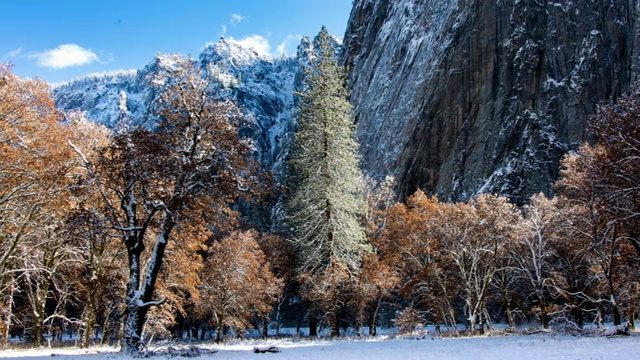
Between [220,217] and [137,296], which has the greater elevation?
[220,217]

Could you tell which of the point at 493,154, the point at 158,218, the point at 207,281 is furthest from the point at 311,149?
the point at 493,154

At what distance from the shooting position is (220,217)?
17453mm

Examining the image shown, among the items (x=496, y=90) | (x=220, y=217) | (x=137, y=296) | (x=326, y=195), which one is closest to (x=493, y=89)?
(x=496, y=90)

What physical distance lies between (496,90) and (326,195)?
49764mm

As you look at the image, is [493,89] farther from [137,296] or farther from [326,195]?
[137,296]

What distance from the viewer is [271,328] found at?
212 ft

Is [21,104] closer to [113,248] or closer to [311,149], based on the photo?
[113,248]

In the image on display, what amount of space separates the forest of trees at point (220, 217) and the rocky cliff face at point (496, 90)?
2472 centimetres

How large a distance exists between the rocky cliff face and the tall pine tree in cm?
3314

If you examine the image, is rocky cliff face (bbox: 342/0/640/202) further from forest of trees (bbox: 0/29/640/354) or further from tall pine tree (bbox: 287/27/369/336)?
tall pine tree (bbox: 287/27/369/336)

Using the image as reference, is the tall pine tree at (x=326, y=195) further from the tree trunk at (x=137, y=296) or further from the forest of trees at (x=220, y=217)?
the tree trunk at (x=137, y=296)

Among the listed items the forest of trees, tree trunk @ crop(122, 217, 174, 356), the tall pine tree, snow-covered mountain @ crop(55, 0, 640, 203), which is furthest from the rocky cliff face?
tree trunk @ crop(122, 217, 174, 356)

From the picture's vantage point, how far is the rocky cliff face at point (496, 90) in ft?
181

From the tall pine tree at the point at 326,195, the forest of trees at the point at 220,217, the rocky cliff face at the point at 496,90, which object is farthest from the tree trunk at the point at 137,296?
the rocky cliff face at the point at 496,90
